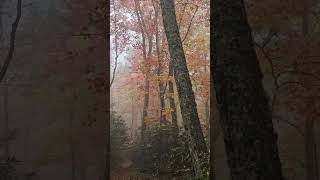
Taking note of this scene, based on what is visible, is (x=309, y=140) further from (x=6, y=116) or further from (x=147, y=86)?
(x=6, y=116)

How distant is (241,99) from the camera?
235 centimetres

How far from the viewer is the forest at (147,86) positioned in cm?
254

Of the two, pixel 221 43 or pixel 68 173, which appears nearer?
pixel 221 43

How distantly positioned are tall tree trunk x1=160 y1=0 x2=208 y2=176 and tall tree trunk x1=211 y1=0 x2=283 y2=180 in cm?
31

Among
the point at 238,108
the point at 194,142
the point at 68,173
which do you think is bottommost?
the point at 68,173

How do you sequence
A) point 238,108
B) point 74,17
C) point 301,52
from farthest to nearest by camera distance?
point 74,17
point 301,52
point 238,108

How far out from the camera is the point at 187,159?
282 cm

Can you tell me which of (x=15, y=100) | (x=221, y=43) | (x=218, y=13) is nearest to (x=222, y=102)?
(x=221, y=43)

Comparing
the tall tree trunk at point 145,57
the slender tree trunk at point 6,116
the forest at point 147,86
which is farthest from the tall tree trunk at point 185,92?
the slender tree trunk at point 6,116

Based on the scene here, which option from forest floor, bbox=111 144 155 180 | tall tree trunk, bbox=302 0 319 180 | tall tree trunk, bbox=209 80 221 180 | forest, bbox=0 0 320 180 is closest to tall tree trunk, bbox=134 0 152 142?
forest, bbox=0 0 320 180

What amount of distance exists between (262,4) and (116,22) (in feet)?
3.01

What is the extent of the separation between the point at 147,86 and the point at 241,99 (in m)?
0.72

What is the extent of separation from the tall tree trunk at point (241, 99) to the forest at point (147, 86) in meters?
0.01

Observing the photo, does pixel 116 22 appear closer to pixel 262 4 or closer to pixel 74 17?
pixel 74 17
